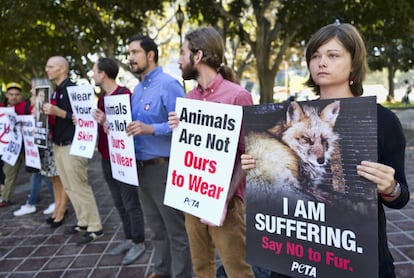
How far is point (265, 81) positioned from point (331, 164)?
1281cm

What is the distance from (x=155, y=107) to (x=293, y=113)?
156 cm

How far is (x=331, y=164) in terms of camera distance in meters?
1.50

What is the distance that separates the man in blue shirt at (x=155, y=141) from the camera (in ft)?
9.61

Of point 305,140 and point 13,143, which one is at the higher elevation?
point 305,140

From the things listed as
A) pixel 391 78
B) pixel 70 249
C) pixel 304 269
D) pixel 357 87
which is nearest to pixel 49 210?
pixel 70 249

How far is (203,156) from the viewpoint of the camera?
2.23 metres

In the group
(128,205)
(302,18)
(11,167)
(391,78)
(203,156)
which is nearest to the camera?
(203,156)

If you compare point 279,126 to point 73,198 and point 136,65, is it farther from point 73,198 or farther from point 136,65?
point 73,198

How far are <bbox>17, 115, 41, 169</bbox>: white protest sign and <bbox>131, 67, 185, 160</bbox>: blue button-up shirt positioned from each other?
2311 millimetres

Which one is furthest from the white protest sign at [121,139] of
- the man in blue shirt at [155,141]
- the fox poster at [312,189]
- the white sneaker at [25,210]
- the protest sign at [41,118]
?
the white sneaker at [25,210]

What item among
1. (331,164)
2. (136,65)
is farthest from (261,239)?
(136,65)

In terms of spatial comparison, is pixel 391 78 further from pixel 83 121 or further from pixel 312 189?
pixel 312 189

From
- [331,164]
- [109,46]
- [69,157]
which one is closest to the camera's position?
[331,164]

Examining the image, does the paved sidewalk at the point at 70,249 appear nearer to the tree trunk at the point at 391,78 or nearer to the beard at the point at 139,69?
the beard at the point at 139,69
